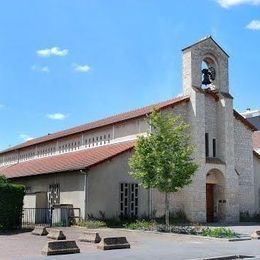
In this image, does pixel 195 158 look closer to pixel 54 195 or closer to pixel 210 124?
pixel 210 124

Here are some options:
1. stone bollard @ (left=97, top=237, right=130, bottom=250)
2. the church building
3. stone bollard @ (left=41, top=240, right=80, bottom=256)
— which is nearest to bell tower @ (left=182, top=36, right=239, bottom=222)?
the church building

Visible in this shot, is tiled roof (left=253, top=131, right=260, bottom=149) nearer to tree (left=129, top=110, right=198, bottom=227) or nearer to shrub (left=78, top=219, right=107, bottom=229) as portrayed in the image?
tree (left=129, top=110, right=198, bottom=227)

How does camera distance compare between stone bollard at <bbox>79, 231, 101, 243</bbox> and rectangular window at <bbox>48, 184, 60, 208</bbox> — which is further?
rectangular window at <bbox>48, 184, 60, 208</bbox>

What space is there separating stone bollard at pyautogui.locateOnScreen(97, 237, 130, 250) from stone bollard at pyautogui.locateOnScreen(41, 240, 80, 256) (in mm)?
1128

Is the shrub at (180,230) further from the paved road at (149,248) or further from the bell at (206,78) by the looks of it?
the bell at (206,78)

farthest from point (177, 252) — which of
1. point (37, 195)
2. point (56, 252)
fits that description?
point (37, 195)

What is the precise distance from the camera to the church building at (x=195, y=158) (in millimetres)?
29047

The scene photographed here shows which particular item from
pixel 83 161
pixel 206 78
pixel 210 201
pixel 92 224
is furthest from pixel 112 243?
pixel 206 78

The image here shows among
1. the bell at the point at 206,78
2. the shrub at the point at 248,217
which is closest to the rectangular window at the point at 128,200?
the shrub at the point at 248,217

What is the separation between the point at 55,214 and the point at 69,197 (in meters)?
1.83

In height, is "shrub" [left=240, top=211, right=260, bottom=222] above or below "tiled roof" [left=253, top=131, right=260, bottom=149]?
below

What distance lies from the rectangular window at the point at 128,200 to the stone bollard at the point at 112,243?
12052 millimetres

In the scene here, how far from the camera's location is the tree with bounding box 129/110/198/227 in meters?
25.2

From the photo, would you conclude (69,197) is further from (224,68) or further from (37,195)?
(224,68)
